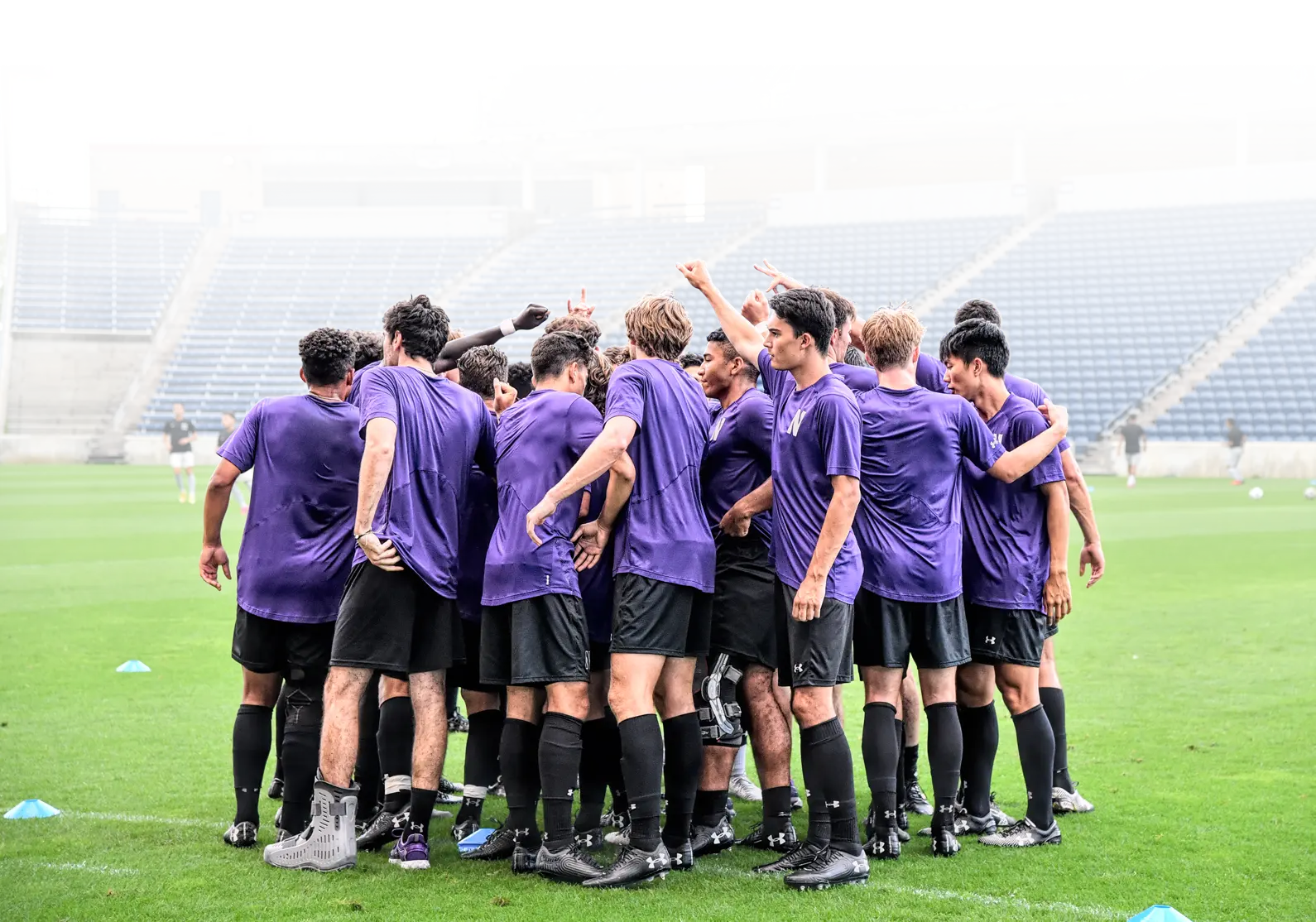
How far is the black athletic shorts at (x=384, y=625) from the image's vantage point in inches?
221

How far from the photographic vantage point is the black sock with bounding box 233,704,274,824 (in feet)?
19.2

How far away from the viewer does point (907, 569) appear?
18.9ft

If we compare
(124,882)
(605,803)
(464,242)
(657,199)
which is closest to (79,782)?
(124,882)

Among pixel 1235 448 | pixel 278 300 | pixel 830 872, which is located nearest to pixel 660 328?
pixel 830 872

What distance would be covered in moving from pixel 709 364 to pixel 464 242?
134 feet

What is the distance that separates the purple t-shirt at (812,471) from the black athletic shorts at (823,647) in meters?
0.07

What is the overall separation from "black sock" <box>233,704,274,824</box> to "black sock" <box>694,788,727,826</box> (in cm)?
185

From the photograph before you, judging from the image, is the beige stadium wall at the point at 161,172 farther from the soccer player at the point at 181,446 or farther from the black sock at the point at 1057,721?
the black sock at the point at 1057,721

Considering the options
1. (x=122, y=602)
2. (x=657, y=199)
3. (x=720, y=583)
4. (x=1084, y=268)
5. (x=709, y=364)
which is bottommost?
(x=122, y=602)

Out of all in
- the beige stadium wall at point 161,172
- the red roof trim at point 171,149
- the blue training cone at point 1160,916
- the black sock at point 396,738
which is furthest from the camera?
the beige stadium wall at point 161,172

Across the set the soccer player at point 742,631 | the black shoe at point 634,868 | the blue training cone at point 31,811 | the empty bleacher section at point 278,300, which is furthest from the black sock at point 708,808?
the empty bleacher section at point 278,300

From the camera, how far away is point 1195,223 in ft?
118

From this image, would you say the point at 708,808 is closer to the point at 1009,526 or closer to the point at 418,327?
the point at 1009,526

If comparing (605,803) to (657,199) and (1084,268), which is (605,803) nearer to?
(1084,268)
